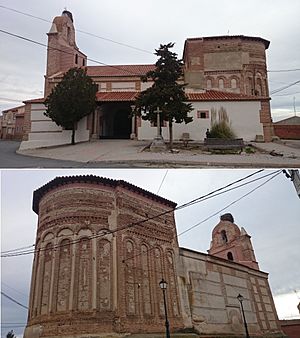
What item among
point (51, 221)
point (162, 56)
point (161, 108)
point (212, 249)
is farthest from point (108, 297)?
point (212, 249)

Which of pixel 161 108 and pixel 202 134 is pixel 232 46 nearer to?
pixel 202 134

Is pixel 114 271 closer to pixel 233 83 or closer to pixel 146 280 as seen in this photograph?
pixel 146 280

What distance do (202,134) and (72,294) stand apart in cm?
1460

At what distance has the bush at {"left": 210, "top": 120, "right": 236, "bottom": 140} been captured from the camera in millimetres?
23953

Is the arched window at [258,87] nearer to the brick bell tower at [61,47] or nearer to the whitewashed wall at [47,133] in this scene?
the whitewashed wall at [47,133]

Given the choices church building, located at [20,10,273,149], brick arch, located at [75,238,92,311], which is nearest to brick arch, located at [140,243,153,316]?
brick arch, located at [75,238,92,311]

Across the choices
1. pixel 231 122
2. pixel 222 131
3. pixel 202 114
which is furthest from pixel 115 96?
pixel 231 122

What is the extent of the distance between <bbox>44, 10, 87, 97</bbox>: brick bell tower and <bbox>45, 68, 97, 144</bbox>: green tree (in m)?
8.40

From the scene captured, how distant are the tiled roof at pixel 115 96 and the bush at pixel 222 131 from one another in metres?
6.48

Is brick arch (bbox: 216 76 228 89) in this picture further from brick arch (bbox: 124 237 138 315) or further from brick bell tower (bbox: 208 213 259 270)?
brick arch (bbox: 124 237 138 315)

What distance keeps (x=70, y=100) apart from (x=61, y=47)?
13.0m

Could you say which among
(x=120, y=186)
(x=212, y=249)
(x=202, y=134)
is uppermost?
(x=202, y=134)

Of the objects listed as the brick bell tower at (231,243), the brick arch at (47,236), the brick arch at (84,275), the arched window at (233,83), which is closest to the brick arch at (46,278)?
the brick arch at (47,236)

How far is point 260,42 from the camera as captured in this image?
111 feet
